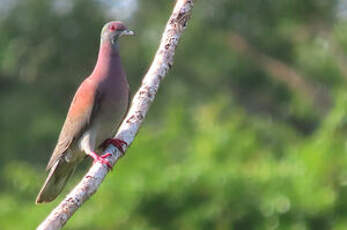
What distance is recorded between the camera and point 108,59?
626 centimetres

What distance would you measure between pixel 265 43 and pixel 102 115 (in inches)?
762

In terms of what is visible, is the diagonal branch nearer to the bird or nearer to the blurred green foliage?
the bird

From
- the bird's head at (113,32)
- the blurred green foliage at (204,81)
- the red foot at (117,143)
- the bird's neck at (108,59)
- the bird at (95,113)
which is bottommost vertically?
the red foot at (117,143)

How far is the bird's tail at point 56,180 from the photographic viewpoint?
627 cm

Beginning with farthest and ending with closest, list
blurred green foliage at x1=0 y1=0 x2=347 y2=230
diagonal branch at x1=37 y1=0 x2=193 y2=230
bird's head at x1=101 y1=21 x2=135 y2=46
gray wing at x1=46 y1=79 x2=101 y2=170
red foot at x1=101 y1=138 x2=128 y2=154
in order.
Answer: blurred green foliage at x1=0 y1=0 x2=347 y2=230, gray wing at x1=46 y1=79 x2=101 y2=170, bird's head at x1=101 y1=21 x2=135 y2=46, red foot at x1=101 y1=138 x2=128 y2=154, diagonal branch at x1=37 y1=0 x2=193 y2=230

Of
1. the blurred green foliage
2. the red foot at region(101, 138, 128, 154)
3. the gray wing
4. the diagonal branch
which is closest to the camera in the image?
the diagonal branch

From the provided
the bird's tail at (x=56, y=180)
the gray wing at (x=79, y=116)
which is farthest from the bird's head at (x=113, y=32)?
the bird's tail at (x=56, y=180)

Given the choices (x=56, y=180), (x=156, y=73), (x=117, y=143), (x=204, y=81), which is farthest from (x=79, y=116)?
(x=204, y=81)

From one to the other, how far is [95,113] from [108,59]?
1.24 feet

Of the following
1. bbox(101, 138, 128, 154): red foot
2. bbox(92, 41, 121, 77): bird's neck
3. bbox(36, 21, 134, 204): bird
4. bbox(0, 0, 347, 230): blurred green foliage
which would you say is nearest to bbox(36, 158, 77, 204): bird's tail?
bbox(36, 21, 134, 204): bird

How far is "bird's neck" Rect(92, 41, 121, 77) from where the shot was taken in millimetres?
6254

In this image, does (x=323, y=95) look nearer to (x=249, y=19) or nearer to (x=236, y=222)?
(x=249, y=19)

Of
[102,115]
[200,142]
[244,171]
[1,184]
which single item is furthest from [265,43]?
[102,115]

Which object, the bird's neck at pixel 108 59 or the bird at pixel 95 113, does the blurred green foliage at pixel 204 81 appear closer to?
the bird at pixel 95 113
